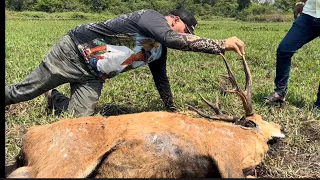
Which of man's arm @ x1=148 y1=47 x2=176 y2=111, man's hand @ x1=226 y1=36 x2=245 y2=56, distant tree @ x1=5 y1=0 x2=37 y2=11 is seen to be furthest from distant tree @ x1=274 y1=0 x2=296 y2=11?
man's hand @ x1=226 y1=36 x2=245 y2=56

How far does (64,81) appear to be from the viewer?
4.68 meters

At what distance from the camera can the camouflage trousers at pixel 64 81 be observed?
451 cm

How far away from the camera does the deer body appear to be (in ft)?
10.3

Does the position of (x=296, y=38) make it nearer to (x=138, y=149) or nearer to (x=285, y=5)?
(x=138, y=149)

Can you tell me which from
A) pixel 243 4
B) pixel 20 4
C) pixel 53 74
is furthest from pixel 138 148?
pixel 243 4

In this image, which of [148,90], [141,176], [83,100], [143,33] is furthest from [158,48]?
[141,176]

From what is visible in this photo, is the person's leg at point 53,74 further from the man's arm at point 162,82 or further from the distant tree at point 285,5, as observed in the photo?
the distant tree at point 285,5

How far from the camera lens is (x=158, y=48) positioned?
15.5 feet

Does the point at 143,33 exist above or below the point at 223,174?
above

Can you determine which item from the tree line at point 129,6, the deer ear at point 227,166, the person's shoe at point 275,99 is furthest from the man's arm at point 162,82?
the tree line at point 129,6

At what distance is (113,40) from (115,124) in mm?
1453

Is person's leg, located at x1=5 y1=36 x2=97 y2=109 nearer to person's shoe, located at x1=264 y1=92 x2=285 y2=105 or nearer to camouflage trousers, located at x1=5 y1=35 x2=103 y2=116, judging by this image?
camouflage trousers, located at x1=5 y1=35 x2=103 y2=116

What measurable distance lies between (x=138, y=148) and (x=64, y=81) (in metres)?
1.82

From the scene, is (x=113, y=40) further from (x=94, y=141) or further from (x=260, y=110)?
(x=260, y=110)
